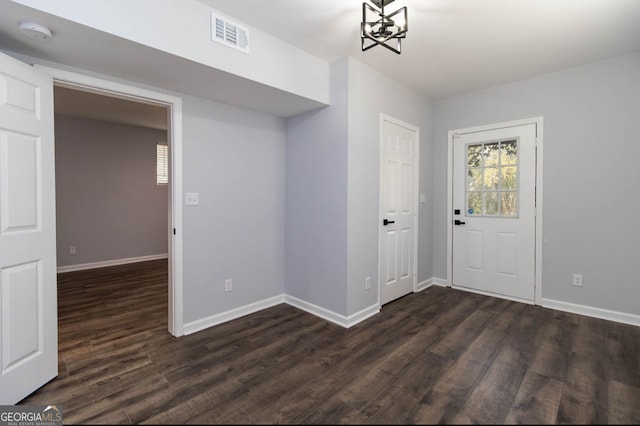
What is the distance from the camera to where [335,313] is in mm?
2898

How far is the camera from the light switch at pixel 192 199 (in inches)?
105

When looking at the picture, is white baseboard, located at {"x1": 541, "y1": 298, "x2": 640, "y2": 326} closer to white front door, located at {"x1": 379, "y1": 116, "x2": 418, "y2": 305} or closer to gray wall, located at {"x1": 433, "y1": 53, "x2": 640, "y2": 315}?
gray wall, located at {"x1": 433, "y1": 53, "x2": 640, "y2": 315}

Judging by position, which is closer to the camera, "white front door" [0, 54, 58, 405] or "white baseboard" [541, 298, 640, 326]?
"white front door" [0, 54, 58, 405]

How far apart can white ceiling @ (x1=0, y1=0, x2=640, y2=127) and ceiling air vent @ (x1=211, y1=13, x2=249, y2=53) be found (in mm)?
62

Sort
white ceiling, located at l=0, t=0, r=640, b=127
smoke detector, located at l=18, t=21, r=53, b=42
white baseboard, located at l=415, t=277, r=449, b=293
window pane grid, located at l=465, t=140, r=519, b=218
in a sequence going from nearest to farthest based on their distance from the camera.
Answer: smoke detector, located at l=18, t=21, r=53, b=42, white ceiling, located at l=0, t=0, r=640, b=127, window pane grid, located at l=465, t=140, r=519, b=218, white baseboard, located at l=415, t=277, r=449, b=293

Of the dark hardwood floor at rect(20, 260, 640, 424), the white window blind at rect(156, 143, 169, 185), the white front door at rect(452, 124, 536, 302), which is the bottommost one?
the dark hardwood floor at rect(20, 260, 640, 424)

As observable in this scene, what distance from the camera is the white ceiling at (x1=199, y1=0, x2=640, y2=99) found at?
2070mm

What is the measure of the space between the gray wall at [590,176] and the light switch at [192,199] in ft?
11.1

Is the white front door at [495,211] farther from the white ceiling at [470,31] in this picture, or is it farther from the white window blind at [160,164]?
the white window blind at [160,164]

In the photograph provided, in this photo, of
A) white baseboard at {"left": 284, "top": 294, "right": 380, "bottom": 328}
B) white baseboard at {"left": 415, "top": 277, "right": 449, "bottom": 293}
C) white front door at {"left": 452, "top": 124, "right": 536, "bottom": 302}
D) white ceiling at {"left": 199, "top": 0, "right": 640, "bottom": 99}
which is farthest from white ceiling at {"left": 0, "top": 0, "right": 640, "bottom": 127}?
white baseboard at {"left": 415, "top": 277, "right": 449, "bottom": 293}

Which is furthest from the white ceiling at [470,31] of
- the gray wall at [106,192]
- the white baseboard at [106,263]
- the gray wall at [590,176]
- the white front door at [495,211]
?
the white baseboard at [106,263]

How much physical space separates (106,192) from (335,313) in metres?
4.68

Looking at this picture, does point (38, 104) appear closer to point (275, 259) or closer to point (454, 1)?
point (275, 259)

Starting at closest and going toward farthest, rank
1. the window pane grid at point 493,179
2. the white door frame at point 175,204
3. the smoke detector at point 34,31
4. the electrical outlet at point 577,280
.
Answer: the smoke detector at point 34,31, the white door frame at point 175,204, the electrical outlet at point 577,280, the window pane grid at point 493,179
